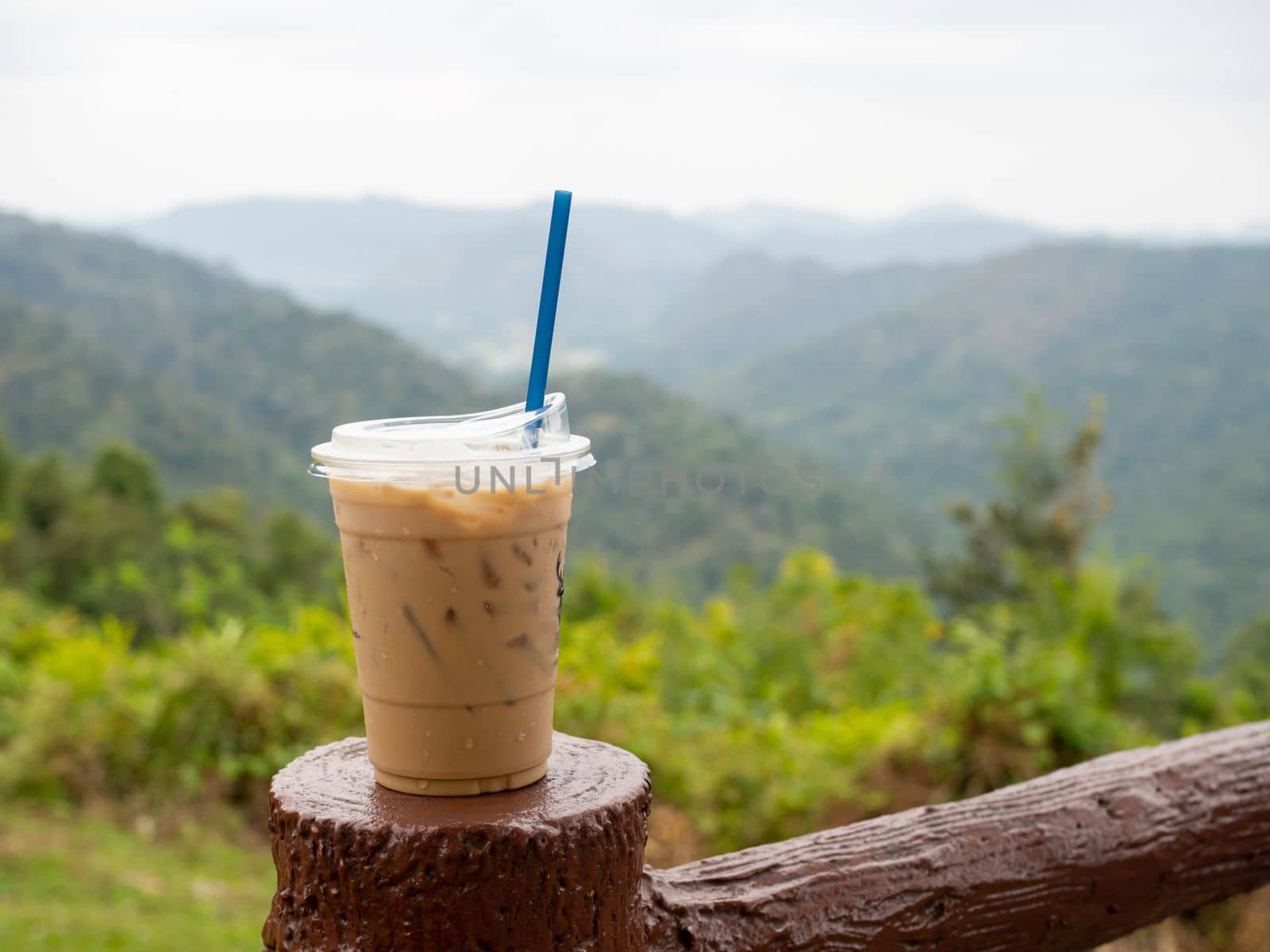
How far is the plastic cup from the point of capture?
3.10 ft

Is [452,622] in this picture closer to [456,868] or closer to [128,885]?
[456,868]

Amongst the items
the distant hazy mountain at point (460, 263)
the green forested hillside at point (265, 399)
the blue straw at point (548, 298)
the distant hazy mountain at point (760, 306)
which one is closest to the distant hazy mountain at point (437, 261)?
the distant hazy mountain at point (460, 263)

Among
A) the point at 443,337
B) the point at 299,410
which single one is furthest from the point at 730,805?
the point at 443,337

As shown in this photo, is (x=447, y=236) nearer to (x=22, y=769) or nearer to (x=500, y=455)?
(x=22, y=769)

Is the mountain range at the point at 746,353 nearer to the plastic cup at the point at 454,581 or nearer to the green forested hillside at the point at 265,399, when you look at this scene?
the green forested hillside at the point at 265,399

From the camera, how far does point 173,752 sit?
4.93 m

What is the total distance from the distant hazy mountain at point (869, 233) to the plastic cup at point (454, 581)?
205 feet

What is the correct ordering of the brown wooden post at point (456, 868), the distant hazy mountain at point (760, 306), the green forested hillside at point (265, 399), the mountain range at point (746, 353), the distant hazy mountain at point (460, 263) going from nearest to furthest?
the brown wooden post at point (456, 868), the green forested hillside at point (265, 399), the mountain range at point (746, 353), the distant hazy mountain at point (460, 263), the distant hazy mountain at point (760, 306)

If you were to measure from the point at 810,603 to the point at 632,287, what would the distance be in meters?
41.3

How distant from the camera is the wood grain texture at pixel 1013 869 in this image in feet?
3.98

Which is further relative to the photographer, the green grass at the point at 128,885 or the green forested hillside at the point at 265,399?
the green forested hillside at the point at 265,399

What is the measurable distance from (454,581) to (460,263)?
118 feet

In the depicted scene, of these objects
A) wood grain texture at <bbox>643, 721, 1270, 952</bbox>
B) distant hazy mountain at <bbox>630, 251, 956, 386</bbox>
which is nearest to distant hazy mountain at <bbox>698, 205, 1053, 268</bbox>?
distant hazy mountain at <bbox>630, 251, 956, 386</bbox>

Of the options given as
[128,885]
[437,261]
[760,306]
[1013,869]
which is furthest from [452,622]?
[760,306]
